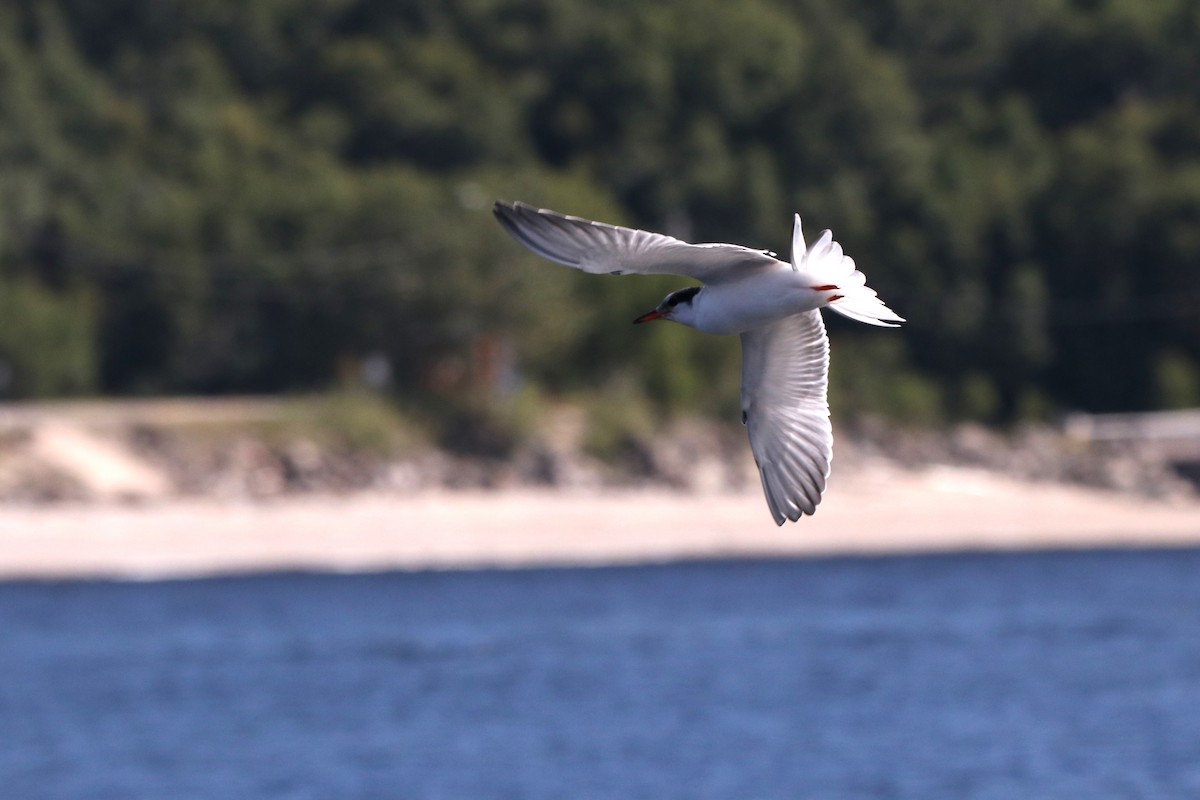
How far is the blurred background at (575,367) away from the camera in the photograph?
93.3ft

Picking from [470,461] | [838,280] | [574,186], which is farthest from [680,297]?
[574,186]

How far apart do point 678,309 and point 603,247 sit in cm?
46

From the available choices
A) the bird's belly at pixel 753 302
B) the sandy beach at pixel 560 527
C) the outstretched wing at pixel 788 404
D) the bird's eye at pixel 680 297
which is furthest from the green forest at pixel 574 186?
the bird's belly at pixel 753 302

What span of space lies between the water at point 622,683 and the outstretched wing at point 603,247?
14.0 m

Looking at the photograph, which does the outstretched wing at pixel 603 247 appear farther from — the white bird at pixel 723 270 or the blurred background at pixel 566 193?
the blurred background at pixel 566 193

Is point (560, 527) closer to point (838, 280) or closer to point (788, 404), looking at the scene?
point (788, 404)

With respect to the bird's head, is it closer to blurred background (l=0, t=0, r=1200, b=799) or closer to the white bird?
the white bird

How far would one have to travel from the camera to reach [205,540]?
154 ft

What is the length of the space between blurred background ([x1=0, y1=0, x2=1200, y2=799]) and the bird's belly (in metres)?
14.2

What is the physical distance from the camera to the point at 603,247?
28.7ft

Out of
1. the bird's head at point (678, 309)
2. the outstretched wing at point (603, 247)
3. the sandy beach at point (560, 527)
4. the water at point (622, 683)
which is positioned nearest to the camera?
the outstretched wing at point (603, 247)

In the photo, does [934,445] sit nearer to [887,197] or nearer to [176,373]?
[887,197]

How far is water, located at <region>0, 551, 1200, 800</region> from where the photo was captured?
2428 centimetres

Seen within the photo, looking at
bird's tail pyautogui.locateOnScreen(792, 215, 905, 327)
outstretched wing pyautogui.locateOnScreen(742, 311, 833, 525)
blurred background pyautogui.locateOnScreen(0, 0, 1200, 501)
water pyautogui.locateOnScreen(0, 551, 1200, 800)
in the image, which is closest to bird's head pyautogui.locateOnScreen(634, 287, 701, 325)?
bird's tail pyautogui.locateOnScreen(792, 215, 905, 327)
